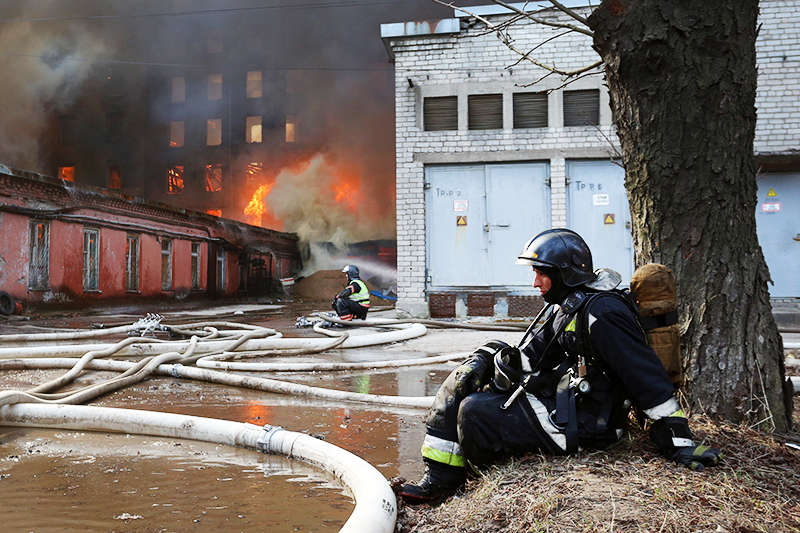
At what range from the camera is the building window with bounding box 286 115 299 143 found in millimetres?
33594

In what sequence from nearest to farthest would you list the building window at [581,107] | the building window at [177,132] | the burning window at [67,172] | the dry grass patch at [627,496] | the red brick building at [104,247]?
1. the dry grass patch at [627,496]
2. the building window at [581,107]
3. the red brick building at [104,247]
4. the burning window at [67,172]
5. the building window at [177,132]

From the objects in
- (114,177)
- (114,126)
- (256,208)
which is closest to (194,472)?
(256,208)

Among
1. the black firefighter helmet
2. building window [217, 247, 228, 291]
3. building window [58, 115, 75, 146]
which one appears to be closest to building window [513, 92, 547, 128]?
the black firefighter helmet

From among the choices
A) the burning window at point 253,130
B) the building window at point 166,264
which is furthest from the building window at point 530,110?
the burning window at point 253,130

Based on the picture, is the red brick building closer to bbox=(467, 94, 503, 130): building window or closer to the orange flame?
the orange flame

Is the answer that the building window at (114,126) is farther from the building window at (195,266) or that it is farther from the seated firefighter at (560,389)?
the seated firefighter at (560,389)

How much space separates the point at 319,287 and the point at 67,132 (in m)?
19.0

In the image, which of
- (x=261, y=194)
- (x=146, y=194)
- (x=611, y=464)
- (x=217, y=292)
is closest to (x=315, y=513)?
(x=611, y=464)

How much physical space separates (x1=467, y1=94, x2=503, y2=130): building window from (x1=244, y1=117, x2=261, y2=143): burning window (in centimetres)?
2535

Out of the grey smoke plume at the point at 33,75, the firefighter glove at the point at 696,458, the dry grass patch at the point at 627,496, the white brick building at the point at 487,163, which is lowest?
the dry grass patch at the point at 627,496

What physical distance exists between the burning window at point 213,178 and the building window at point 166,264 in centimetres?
1474

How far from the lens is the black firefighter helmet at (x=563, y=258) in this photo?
241 cm

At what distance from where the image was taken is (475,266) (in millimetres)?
11180

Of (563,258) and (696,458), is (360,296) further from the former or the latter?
(696,458)
